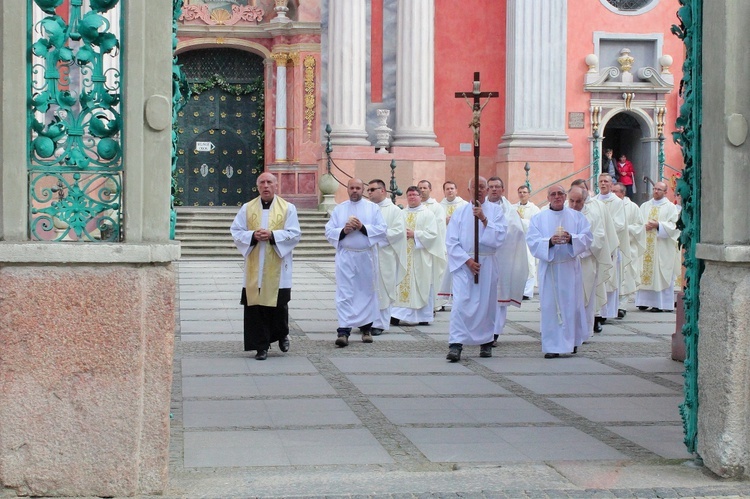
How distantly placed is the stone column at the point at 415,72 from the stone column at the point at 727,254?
1883cm

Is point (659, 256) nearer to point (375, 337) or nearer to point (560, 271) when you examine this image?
point (560, 271)

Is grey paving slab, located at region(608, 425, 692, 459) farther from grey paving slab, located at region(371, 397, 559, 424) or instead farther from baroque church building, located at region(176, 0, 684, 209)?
baroque church building, located at region(176, 0, 684, 209)

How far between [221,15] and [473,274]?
16.5 meters

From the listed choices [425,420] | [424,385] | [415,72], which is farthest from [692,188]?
[415,72]

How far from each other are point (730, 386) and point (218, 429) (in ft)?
10.2

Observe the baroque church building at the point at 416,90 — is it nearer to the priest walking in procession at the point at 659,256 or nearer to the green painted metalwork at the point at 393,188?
the green painted metalwork at the point at 393,188

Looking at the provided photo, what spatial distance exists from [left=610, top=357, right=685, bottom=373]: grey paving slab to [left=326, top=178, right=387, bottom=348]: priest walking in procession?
2.54 metres

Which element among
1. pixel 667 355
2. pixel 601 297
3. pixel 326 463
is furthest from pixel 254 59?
pixel 326 463

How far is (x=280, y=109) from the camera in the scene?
1057 inches

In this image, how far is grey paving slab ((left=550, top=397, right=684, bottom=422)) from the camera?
8.39 meters

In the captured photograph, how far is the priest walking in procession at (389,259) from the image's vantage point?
13391 mm

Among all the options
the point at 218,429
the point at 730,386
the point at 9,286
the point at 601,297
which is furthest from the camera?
the point at 601,297

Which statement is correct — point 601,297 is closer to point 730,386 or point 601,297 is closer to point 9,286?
point 730,386

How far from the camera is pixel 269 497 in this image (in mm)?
5969
